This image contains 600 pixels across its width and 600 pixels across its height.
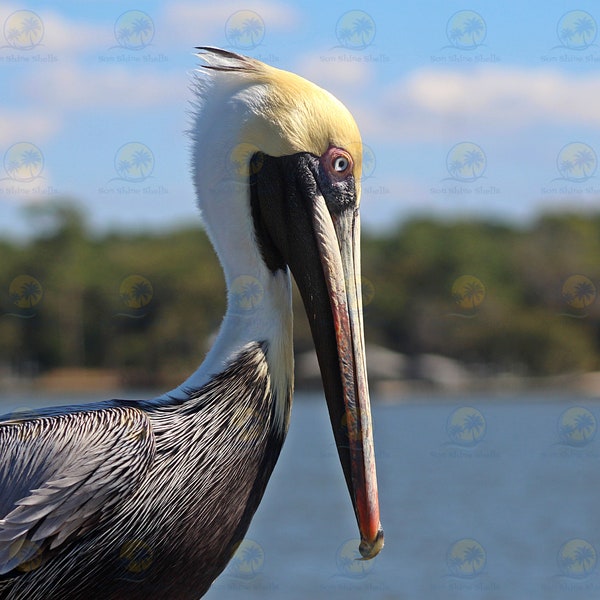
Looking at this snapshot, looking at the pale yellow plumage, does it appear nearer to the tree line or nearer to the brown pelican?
the brown pelican

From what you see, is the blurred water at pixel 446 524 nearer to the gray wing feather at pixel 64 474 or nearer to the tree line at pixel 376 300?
the gray wing feather at pixel 64 474

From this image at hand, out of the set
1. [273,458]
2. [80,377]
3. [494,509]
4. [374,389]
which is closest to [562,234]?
[374,389]

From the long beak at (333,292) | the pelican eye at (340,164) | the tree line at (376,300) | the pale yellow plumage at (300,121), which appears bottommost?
the tree line at (376,300)

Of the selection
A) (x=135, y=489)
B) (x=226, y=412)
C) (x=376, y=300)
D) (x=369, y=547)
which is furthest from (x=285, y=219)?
(x=376, y=300)

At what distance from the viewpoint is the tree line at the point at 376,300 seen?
2415 inches

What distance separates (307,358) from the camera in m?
48.9

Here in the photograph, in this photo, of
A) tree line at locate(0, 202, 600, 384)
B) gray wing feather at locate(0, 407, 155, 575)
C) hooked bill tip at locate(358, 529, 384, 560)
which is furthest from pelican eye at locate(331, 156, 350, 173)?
tree line at locate(0, 202, 600, 384)

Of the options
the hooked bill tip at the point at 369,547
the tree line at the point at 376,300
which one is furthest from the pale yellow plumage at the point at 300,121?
the tree line at the point at 376,300

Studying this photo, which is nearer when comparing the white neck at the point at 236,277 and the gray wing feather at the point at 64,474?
the gray wing feather at the point at 64,474

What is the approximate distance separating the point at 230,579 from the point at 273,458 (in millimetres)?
16604

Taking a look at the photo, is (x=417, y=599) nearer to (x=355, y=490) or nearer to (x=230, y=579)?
(x=230, y=579)

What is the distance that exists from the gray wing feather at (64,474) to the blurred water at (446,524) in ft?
4.07

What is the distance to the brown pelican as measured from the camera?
4230mm

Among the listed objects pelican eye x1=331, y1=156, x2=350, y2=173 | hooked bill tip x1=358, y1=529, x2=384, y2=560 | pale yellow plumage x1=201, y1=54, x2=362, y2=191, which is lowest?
hooked bill tip x1=358, y1=529, x2=384, y2=560
